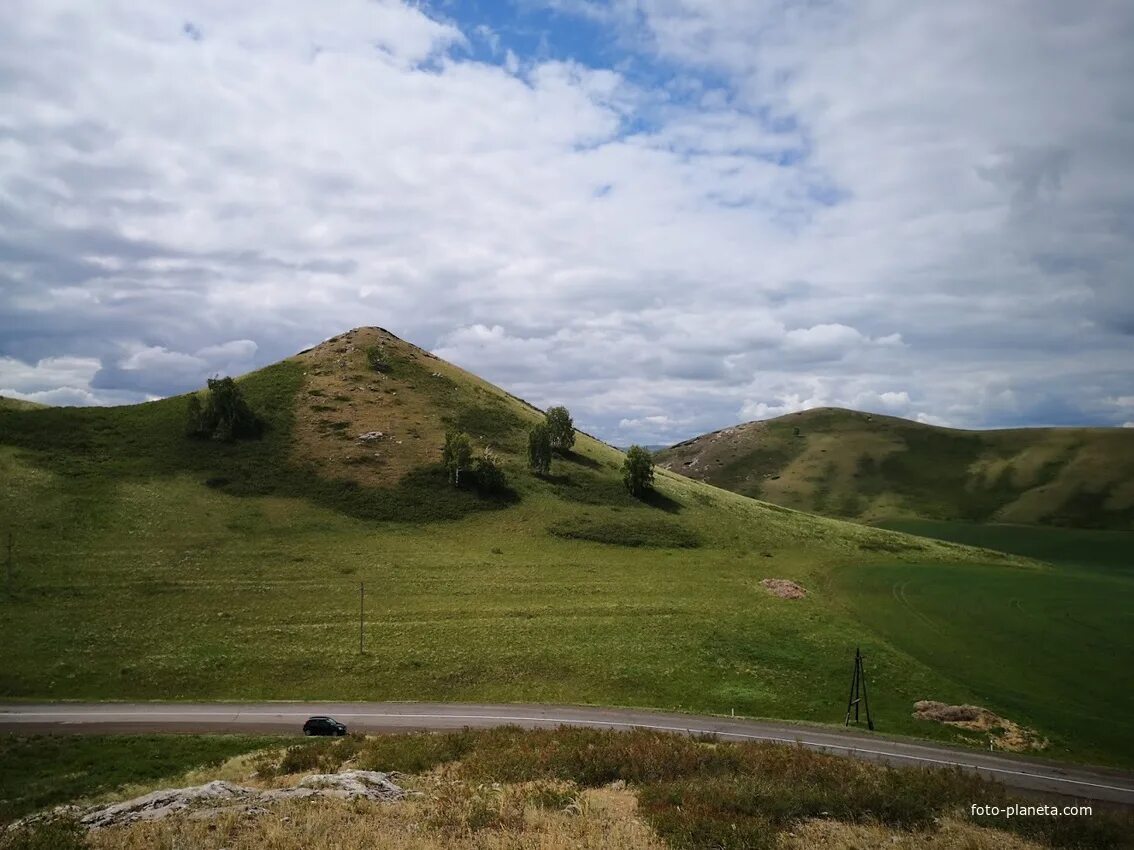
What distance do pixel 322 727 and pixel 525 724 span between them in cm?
1371

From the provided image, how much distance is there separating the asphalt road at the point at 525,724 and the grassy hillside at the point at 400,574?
11.2 ft

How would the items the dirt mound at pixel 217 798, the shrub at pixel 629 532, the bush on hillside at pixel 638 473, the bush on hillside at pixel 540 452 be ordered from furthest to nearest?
the bush on hillside at pixel 540 452, the bush on hillside at pixel 638 473, the shrub at pixel 629 532, the dirt mound at pixel 217 798

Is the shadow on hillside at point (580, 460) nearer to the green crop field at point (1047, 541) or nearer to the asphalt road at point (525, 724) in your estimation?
the asphalt road at point (525, 724)

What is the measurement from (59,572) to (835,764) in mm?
78158

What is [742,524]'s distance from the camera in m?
111

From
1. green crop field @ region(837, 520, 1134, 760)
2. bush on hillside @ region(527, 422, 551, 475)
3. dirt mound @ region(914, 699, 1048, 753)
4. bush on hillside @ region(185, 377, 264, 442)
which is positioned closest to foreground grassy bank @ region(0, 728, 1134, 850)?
dirt mound @ region(914, 699, 1048, 753)

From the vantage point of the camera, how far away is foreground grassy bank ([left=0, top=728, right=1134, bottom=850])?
1794 cm

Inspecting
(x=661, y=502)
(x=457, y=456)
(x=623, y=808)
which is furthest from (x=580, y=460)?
(x=623, y=808)

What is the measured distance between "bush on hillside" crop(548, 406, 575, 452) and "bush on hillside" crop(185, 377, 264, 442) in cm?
5525

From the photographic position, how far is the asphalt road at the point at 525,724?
39.8 meters

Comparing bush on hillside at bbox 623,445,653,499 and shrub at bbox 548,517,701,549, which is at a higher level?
bush on hillside at bbox 623,445,653,499

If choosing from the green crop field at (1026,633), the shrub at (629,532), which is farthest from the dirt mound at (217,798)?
the shrub at (629,532)

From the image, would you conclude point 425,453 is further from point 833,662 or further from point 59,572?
point 833,662

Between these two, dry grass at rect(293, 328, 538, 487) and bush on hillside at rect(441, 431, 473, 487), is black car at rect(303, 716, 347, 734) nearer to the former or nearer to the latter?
dry grass at rect(293, 328, 538, 487)
